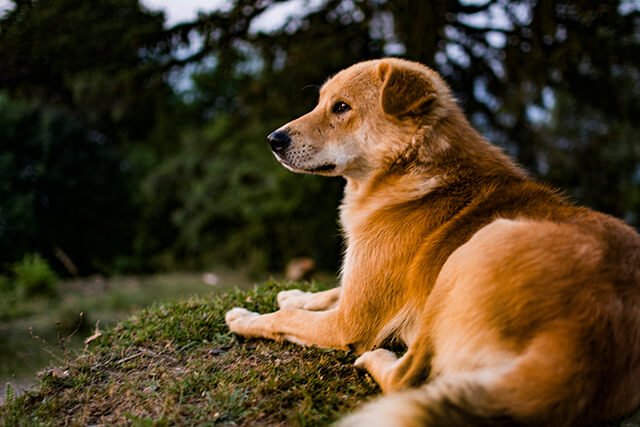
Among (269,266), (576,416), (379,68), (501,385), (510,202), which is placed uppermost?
(379,68)

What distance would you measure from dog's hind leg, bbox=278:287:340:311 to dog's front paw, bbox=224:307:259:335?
28cm

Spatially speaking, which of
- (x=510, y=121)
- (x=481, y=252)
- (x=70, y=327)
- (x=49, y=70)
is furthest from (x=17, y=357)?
(x=510, y=121)

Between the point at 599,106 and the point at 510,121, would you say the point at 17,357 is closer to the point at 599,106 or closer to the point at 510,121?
the point at 599,106

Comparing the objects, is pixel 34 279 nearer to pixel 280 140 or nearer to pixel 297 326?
pixel 280 140

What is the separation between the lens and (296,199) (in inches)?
423

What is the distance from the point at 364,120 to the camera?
3.61 m

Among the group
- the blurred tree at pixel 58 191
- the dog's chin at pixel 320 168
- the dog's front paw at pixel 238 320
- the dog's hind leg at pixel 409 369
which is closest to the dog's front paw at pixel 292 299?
the dog's front paw at pixel 238 320

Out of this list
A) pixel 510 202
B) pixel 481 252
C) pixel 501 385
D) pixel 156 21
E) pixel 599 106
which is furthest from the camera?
pixel 599 106

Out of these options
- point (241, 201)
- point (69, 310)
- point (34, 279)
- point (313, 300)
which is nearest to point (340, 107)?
point (313, 300)

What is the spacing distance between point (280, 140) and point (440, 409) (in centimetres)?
208

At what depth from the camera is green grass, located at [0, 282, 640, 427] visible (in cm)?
273

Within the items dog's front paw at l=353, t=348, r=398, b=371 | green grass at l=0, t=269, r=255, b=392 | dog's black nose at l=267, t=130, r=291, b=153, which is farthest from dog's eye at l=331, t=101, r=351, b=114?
green grass at l=0, t=269, r=255, b=392

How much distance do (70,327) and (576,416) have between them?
17.8 ft

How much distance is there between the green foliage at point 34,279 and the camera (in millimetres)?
7711
